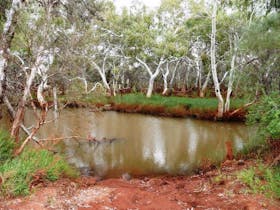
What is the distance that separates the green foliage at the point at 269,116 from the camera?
230 inches

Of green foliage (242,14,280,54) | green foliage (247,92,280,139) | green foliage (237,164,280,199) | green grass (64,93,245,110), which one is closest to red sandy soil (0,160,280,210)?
green foliage (237,164,280,199)

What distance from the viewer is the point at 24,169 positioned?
5.67 metres

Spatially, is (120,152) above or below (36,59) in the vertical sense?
below

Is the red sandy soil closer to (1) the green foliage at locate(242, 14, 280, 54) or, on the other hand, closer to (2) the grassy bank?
(2) the grassy bank

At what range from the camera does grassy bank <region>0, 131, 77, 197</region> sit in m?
5.25

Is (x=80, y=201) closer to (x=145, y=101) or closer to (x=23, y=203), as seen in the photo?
(x=23, y=203)

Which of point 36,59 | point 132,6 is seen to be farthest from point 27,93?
point 132,6

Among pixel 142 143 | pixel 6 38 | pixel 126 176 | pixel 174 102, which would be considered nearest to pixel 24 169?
pixel 6 38

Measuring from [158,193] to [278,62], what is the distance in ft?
17.5

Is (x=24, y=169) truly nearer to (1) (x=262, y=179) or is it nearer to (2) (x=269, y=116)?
(1) (x=262, y=179)

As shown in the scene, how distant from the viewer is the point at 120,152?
11266mm

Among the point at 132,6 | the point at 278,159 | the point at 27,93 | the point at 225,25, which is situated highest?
the point at 132,6

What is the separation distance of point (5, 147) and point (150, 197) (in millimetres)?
2996

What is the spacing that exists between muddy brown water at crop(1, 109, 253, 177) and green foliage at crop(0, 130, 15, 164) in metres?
2.04
